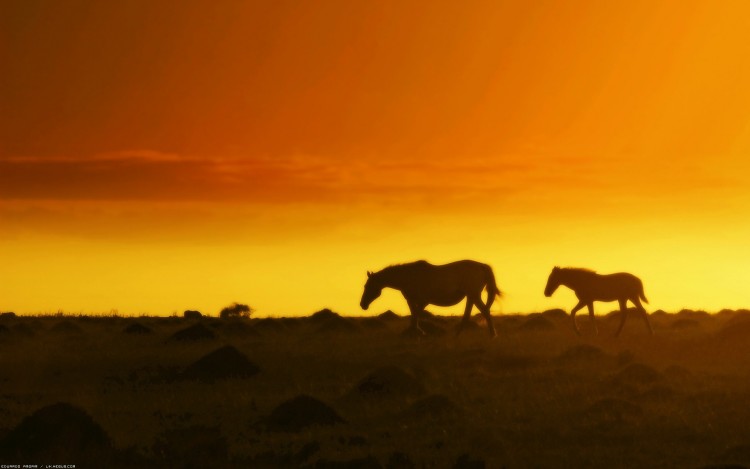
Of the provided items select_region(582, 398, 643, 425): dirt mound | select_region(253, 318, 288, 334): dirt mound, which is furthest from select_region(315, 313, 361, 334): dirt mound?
select_region(582, 398, 643, 425): dirt mound

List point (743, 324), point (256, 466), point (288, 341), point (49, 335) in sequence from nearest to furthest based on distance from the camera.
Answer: point (256, 466), point (743, 324), point (288, 341), point (49, 335)

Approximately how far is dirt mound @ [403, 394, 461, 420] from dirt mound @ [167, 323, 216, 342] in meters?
16.4

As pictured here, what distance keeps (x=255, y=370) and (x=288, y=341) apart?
8.99 meters

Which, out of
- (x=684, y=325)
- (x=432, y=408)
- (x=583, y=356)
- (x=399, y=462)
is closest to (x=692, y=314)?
(x=684, y=325)

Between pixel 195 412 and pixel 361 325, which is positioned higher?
pixel 361 325

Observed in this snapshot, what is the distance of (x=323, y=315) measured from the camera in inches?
1778

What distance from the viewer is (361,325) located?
40688 mm

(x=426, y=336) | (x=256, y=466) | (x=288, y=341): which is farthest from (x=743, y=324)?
(x=256, y=466)

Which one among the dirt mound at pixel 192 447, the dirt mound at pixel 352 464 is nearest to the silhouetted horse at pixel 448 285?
the dirt mound at pixel 192 447

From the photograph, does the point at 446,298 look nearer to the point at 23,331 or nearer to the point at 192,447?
the point at 23,331

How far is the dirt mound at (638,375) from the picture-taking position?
22734 mm

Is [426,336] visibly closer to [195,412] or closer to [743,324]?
[743,324]

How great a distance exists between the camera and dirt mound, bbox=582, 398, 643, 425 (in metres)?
18.4

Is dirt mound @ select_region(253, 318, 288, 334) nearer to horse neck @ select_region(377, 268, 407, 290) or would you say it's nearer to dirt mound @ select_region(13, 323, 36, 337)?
horse neck @ select_region(377, 268, 407, 290)
